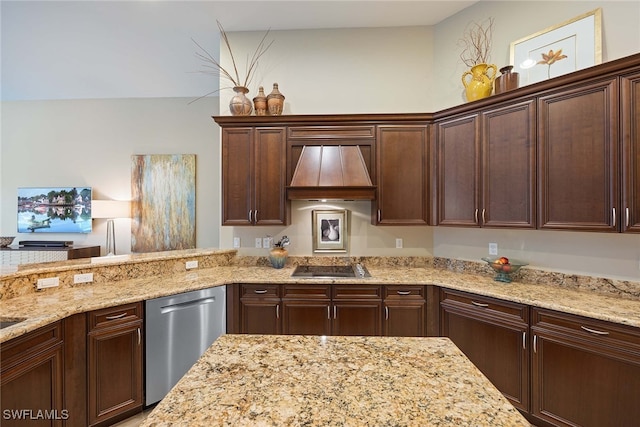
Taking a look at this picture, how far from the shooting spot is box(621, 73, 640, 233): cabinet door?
1.77 metres

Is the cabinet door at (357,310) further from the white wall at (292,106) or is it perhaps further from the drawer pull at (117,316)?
the drawer pull at (117,316)

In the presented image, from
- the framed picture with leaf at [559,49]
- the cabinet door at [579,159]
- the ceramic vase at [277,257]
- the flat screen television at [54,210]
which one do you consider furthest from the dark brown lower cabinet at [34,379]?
the framed picture with leaf at [559,49]

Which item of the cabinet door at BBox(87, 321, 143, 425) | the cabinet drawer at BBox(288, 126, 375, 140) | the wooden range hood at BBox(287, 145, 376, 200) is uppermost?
the cabinet drawer at BBox(288, 126, 375, 140)

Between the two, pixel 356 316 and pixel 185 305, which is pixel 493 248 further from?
pixel 185 305

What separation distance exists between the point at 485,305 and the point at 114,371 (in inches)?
112

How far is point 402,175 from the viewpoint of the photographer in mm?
2828

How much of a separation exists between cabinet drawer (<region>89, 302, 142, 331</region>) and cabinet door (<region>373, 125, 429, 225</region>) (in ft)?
7.40

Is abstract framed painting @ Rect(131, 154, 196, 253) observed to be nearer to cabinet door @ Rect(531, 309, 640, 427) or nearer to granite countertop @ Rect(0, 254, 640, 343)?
granite countertop @ Rect(0, 254, 640, 343)

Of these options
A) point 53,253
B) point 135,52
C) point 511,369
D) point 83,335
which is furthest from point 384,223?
point 53,253

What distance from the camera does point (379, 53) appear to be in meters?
3.18

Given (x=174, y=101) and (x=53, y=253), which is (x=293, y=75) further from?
(x=53, y=253)

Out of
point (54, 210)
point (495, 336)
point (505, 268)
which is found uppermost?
point (54, 210)

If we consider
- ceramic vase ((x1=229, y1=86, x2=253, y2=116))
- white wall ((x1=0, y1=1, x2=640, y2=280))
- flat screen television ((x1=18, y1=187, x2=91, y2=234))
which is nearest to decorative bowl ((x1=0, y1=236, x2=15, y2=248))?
flat screen television ((x1=18, y1=187, x2=91, y2=234))

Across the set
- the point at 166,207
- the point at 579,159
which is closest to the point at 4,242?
the point at 166,207
